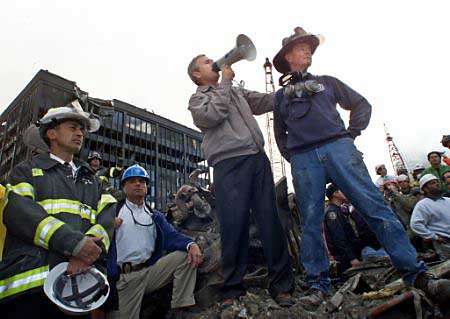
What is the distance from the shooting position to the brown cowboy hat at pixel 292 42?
12.1 ft

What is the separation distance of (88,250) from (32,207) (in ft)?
1.51

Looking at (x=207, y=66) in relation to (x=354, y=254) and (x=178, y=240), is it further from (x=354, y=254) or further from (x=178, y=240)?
(x=354, y=254)

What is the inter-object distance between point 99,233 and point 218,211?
4.25 feet

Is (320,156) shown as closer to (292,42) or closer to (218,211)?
(218,211)

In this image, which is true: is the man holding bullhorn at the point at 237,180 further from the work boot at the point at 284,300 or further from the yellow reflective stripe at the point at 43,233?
the yellow reflective stripe at the point at 43,233

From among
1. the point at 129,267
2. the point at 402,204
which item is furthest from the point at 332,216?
the point at 129,267

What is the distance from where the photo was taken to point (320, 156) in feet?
10.8

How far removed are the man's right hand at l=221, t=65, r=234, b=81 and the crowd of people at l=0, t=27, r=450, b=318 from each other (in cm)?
1

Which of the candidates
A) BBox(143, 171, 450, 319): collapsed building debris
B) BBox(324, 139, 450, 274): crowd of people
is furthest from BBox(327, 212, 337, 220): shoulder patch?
BBox(143, 171, 450, 319): collapsed building debris

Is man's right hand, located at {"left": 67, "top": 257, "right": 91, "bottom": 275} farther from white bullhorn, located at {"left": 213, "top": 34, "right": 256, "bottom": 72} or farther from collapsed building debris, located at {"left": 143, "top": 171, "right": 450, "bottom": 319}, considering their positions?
white bullhorn, located at {"left": 213, "top": 34, "right": 256, "bottom": 72}

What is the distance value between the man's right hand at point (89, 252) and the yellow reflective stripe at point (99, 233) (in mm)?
198

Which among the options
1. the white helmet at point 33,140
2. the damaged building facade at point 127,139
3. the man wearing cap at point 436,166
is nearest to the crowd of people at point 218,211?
the white helmet at point 33,140

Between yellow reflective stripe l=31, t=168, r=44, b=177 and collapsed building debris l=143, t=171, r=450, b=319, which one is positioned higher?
yellow reflective stripe l=31, t=168, r=44, b=177

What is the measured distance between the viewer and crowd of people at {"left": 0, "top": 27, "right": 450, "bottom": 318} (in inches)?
86.9
